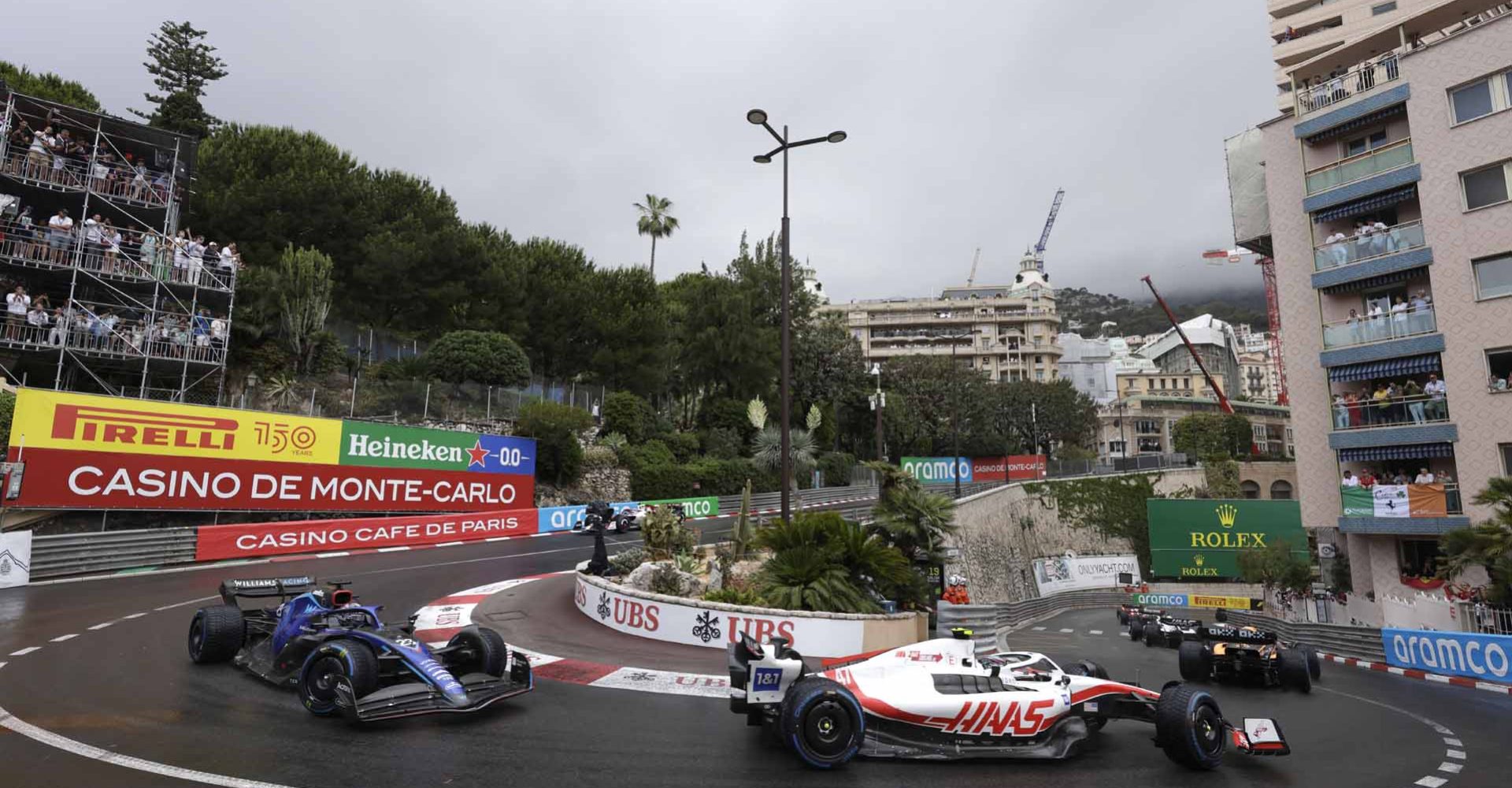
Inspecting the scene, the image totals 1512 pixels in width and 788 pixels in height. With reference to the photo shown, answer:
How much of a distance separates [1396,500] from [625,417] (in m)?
33.2

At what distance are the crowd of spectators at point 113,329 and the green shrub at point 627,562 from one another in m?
21.5

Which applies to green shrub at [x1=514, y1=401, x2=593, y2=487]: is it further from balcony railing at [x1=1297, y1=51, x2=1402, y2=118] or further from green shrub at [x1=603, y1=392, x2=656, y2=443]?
balcony railing at [x1=1297, y1=51, x2=1402, y2=118]

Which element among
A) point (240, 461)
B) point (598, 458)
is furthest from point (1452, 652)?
point (598, 458)

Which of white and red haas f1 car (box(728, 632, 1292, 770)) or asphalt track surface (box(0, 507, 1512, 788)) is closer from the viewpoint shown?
asphalt track surface (box(0, 507, 1512, 788))

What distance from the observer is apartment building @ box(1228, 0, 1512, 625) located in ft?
70.9

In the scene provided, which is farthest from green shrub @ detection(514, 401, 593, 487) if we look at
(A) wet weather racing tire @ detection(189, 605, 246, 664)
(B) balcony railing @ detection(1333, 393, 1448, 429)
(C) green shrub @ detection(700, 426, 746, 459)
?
(B) balcony railing @ detection(1333, 393, 1448, 429)

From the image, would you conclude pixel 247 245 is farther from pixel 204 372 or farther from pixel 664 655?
pixel 664 655

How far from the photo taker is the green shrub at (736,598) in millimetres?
13188

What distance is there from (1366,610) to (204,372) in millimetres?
42299

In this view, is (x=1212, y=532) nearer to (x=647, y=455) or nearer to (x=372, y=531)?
(x=647, y=455)

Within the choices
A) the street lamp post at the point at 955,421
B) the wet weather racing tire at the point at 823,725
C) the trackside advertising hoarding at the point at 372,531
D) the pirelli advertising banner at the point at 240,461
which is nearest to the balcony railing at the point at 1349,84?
the street lamp post at the point at 955,421

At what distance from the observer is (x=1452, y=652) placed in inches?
567

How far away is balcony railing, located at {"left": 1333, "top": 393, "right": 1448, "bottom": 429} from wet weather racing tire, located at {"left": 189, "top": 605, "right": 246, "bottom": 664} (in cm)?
2987

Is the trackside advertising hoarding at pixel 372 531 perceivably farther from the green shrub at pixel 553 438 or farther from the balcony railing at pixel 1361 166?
the balcony railing at pixel 1361 166
